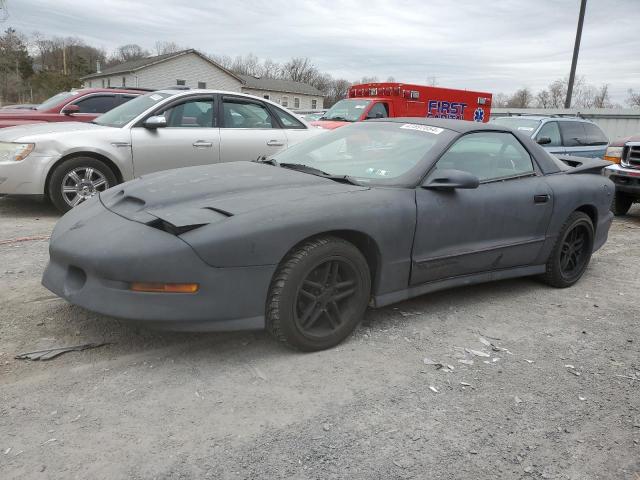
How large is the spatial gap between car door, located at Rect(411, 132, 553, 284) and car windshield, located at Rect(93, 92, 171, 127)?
4423 millimetres

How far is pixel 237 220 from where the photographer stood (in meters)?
2.91

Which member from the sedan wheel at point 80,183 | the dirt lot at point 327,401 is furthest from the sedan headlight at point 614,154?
the sedan wheel at point 80,183

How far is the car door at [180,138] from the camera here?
263 inches

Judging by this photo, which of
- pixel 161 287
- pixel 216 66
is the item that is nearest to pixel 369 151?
pixel 161 287

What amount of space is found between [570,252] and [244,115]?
15.0 ft

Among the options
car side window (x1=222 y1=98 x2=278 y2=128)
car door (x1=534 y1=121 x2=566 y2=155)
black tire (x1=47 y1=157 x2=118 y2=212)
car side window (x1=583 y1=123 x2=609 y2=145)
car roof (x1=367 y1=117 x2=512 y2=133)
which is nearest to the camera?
car roof (x1=367 y1=117 x2=512 y2=133)

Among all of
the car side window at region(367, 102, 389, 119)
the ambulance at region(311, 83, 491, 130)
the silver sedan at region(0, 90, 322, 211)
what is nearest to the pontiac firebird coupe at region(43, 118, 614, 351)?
the silver sedan at region(0, 90, 322, 211)

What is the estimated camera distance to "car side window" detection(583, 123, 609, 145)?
11116 mm

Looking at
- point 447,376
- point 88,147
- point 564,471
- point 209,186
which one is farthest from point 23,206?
point 564,471

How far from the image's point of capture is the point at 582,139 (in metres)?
10.9

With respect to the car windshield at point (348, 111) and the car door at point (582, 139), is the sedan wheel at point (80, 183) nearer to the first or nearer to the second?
the car windshield at point (348, 111)

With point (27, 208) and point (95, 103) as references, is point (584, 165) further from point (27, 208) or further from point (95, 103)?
point (95, 103)

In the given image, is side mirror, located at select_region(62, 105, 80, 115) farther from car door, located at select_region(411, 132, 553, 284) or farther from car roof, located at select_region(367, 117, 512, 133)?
car door, located at select_region(411, 132, 553, 284)

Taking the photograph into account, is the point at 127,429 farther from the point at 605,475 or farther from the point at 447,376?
the point at 605,475
